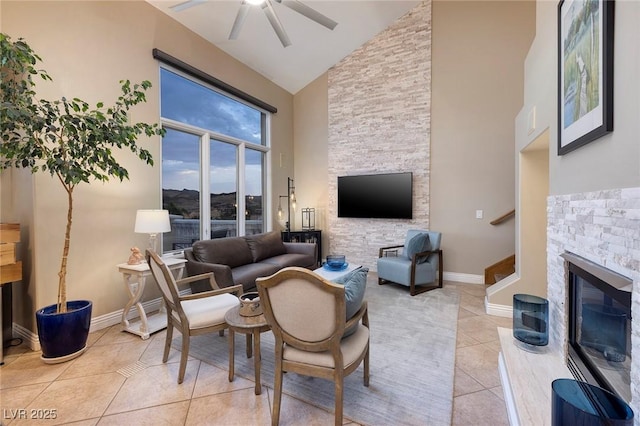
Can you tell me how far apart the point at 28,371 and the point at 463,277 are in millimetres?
5334

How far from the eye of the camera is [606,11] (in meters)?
1.36

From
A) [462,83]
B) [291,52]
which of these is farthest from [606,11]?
[291,52]

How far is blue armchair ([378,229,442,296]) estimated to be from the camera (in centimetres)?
424

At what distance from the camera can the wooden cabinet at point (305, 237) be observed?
5.77 m

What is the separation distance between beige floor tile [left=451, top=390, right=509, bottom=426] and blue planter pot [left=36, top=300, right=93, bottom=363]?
2975 millimetres

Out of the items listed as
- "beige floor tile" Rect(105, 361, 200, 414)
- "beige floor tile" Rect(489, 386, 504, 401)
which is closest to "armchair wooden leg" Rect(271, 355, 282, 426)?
"beige floor tile" Rect(105, 361, 200, 414)

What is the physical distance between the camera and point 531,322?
2.06 metres

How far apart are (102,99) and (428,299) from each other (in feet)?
15.1

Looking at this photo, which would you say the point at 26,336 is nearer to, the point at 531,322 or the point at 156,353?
the point at 156,353

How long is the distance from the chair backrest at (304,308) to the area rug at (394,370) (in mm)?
593

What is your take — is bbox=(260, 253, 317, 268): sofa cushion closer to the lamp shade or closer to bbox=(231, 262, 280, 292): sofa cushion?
bbox=(231, 262, 280, 292): sofa cushion

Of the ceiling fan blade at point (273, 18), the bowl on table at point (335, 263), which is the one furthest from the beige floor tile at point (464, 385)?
the ceiling fan blade at point (273, 18)

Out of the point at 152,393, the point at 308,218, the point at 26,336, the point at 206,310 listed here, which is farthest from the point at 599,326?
the point at 308,218

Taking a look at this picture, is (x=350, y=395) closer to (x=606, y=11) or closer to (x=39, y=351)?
(x=606, y=11)
